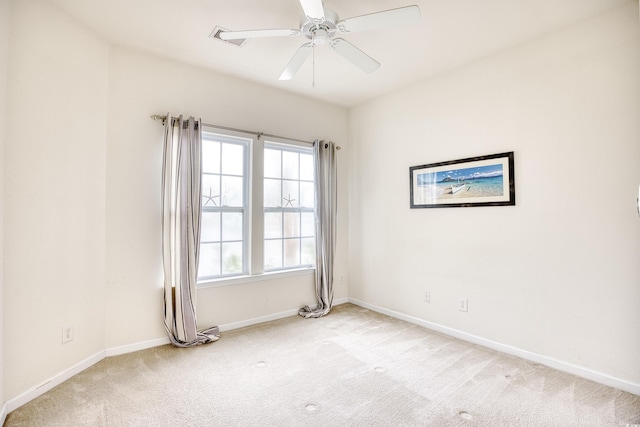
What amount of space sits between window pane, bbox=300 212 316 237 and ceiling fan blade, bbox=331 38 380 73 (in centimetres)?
203

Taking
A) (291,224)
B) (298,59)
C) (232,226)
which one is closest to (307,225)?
(291,224)

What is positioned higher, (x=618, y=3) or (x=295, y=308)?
(x=618, y=3)

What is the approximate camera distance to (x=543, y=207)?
254 cm

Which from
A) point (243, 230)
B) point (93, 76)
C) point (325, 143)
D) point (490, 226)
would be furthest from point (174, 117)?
point (490, 226)

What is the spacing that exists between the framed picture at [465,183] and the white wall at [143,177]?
6.80 feet

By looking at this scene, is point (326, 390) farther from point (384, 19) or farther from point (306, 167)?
point (306, 167)

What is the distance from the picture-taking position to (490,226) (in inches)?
113

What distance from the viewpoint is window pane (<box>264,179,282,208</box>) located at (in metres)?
3.64

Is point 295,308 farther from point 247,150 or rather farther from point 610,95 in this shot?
point 610,95

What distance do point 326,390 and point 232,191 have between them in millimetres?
2156

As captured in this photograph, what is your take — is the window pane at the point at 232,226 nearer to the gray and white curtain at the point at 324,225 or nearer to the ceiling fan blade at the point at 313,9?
the gray and white curtain at the point at 324,225

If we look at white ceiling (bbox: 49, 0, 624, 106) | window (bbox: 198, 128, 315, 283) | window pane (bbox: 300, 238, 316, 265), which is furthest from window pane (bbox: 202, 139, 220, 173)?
window pane (bbox: 300, 238, 316, 265)

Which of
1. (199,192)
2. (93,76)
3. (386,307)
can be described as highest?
(93,76)

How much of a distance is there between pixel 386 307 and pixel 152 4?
145 inches
